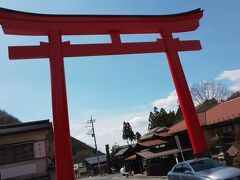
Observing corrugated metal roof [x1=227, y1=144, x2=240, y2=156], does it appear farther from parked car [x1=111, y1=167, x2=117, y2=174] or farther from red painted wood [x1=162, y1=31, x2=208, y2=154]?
parked car [x1=111, y1=167, x2=117, y2=174]

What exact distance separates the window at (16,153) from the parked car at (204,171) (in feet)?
34.4

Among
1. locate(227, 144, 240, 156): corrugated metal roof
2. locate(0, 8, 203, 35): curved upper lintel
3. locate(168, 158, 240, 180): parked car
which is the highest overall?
locate(0, 8, 203, 35): curved upper lintel

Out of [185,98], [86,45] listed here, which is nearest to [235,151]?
[185,98]

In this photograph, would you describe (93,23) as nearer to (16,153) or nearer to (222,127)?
(16,153)

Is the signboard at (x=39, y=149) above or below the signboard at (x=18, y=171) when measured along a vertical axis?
above

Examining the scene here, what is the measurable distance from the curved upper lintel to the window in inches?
365

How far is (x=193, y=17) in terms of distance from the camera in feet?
52.9

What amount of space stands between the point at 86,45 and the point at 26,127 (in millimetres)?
9447

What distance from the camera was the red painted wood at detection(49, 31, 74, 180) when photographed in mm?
11023

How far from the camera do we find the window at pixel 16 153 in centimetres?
1873

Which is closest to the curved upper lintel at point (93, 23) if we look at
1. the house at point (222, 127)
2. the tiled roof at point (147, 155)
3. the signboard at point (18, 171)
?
the signboard at point (18, 171)

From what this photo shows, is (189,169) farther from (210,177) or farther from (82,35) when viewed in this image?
(82,35)

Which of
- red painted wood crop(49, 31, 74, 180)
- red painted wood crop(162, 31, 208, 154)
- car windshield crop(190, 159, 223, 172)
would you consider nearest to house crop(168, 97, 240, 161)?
red painted wood crop(162, 31, 208, 154)

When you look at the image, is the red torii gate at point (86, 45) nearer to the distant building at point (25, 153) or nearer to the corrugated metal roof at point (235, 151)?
the corrugated metal roof at point (235, 151)
